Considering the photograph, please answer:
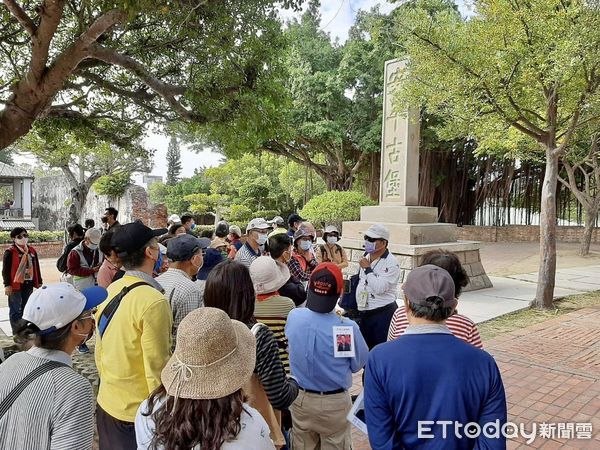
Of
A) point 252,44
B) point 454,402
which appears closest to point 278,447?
point 454,402

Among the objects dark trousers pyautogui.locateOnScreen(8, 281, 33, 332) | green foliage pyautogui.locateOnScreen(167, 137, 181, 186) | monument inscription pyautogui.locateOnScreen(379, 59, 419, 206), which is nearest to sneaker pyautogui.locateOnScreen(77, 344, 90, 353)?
dark trousers pyautogui.locateOnScreen(8, 281, 33, 332)

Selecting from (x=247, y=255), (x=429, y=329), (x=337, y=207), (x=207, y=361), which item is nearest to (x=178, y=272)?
(x=207, y=361)

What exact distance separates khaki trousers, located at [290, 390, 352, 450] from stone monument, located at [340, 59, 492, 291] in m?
5.31

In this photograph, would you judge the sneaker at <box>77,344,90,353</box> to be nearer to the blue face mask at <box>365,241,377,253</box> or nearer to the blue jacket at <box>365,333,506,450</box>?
the blue face mask at <box>365,241,377,253</box>

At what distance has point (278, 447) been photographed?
1875mm

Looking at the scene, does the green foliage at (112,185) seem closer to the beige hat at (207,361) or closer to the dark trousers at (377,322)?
the dark trousers at (377,322)

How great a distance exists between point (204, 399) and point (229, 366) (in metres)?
0.10

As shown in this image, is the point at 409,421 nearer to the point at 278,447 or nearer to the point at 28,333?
the point at 278,447

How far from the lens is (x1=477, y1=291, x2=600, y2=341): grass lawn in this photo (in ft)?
18.7

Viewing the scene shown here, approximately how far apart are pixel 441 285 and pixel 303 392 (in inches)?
40.3

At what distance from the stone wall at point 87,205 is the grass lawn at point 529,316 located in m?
13.5

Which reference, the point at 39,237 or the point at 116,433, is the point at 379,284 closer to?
the point at 116,433

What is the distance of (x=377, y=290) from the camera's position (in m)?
3.45

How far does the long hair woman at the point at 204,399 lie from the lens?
1.11 m
